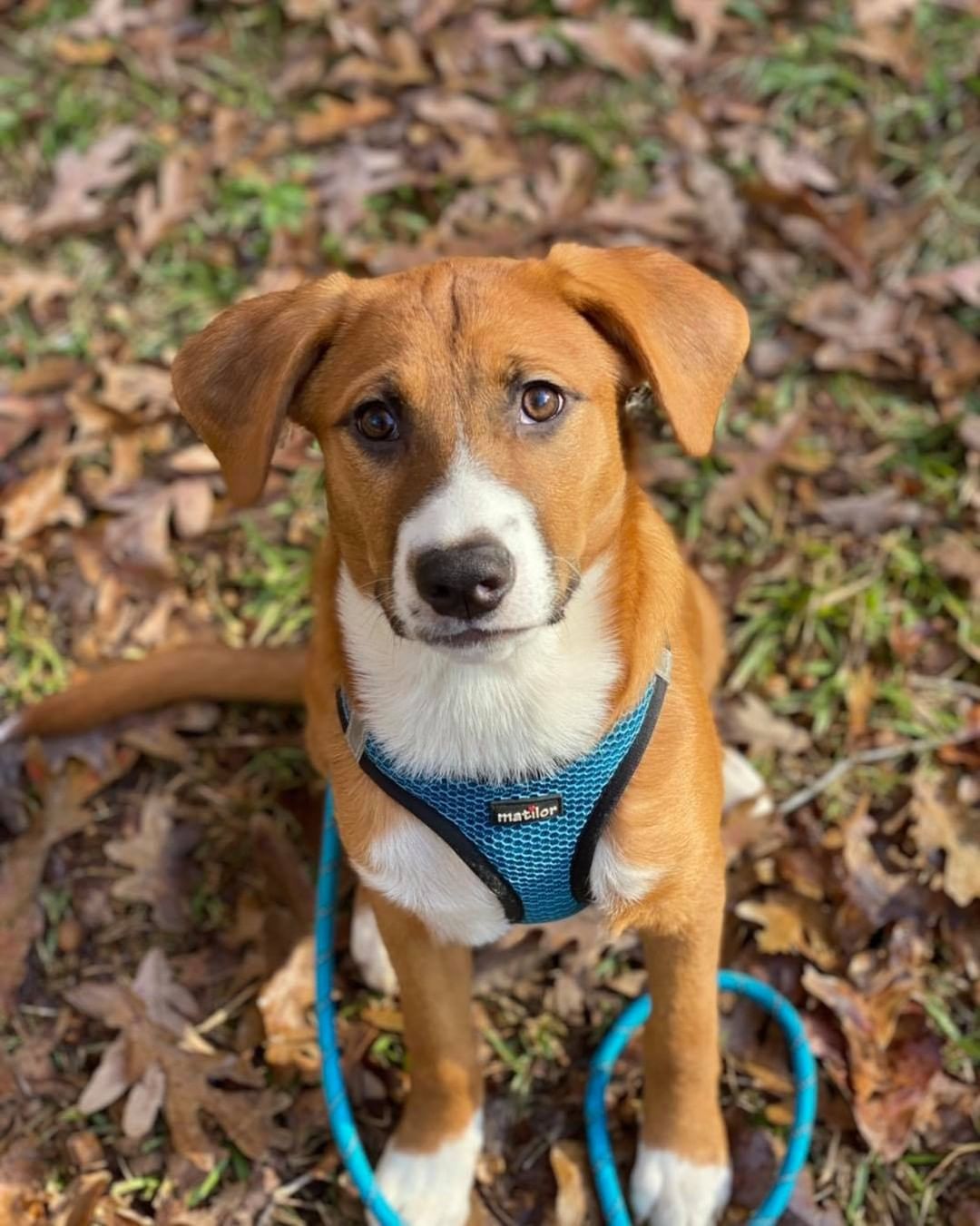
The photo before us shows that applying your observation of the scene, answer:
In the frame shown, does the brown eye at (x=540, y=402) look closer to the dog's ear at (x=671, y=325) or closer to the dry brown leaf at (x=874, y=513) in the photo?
the dog's ear at (x=671, y=325)

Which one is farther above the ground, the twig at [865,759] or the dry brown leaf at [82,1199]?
the twig at [865,759]

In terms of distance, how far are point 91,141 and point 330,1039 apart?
4093mm

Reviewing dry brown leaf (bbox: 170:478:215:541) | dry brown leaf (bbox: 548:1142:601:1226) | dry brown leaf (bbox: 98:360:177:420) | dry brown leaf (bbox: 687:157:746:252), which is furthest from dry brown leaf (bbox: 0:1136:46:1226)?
dry brown leaf (bbox: 687:157:746:252)

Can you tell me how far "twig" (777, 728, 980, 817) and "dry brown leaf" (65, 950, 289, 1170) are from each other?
172 centimetres

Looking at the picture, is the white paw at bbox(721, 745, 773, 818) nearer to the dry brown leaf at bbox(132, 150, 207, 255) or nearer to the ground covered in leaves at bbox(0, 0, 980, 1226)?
the ground covered in leaves at bbox(0, 0, 980, 1226)

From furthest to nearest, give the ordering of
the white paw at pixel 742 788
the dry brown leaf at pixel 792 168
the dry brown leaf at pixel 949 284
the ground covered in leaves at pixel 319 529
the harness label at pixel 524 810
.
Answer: the dry brown leaf at pixel 792 168 < the dry brown leaf at pixel 949 284 < the white paw at pixel 742 788 < the ground covered in leaves at pixel 319 529 < the harness label at pixel 524 810

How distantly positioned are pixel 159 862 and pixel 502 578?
2.16 m

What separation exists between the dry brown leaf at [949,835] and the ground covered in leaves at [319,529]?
0.03ft

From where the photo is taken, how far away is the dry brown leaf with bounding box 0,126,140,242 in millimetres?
5488

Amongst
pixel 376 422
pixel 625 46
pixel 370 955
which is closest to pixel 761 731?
pixel 370 955

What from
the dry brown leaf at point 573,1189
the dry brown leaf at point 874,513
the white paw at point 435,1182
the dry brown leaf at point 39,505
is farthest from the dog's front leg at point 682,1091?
the dry brown leaf at point 39,505

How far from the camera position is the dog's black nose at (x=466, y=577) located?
2391mm

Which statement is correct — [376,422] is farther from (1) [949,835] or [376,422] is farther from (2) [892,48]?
(2) [892,48]

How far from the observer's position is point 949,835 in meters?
3.83
